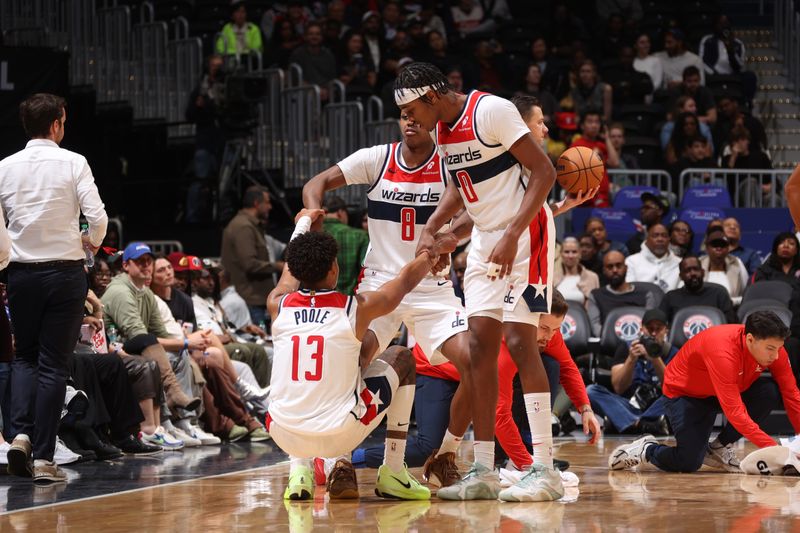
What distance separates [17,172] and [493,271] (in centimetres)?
283

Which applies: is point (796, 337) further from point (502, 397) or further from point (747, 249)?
point (502, 397)

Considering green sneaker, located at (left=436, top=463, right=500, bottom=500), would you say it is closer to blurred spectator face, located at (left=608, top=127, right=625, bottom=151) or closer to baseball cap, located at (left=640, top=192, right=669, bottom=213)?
baseball cap, located at (left=640, top=192, right=669, bottom=213)

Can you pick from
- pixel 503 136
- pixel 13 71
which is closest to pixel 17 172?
pixel 503 136

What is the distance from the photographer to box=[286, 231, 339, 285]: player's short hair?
5680 millimetres

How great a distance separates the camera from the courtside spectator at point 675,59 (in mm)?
16938

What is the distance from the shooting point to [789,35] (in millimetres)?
17828

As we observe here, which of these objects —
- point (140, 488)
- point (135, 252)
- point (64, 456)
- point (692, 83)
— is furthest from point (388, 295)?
point (692, 83)

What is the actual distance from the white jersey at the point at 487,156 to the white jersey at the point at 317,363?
2.55 ft

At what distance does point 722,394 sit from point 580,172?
172 centimetres

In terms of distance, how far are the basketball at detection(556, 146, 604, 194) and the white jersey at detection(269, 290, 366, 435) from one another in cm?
129

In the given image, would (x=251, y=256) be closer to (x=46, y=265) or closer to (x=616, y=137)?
(x=616, y=137)

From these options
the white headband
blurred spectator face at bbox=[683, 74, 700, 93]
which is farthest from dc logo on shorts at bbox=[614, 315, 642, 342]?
blurred spectator face at bbox=[683, 74, 700, 93]

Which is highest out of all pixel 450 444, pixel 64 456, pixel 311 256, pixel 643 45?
pixel 643 45

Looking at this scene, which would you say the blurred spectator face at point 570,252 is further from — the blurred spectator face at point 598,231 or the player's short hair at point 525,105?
the player's short hair at point 525,105
